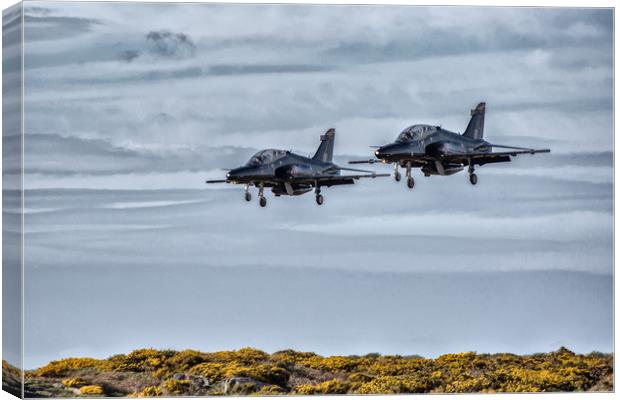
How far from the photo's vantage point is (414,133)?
52375 mm

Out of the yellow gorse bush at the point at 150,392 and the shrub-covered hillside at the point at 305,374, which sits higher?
the shrub-covered hillside at the point at 305,374

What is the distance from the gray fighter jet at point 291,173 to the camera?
5181cm

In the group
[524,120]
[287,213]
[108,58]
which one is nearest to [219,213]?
[287,213]

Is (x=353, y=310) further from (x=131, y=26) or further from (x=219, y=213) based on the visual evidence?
(x=131, y=26)

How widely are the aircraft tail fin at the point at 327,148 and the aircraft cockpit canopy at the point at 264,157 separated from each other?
108 centimetres

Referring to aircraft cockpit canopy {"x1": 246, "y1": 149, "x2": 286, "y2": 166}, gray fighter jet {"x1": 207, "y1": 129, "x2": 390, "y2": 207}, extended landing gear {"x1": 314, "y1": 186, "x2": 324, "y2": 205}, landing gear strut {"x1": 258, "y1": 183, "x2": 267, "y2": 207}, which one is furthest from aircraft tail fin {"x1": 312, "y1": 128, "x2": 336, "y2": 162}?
landing gear strut {"x1": 258, "y1": 183, "x2": 267, "y2": 207}

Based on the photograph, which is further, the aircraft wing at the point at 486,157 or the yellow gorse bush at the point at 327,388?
the aircraft wing at the point at 486,157

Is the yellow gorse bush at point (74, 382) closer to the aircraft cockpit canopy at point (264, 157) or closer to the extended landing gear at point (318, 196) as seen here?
the aircraft cockpit canopy at point (264, 157)

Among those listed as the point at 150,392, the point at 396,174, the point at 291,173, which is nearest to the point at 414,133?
the point at 396,174

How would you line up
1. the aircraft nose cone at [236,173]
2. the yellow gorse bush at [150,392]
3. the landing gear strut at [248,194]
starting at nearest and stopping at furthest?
the yellow gorse bush at [150,392]
the aircraft nose cone at [236,173]
the landing gear strut at [248,194]

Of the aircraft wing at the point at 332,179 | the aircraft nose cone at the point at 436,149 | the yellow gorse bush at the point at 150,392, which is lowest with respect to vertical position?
the yellow gorse bush at the point at 150,392

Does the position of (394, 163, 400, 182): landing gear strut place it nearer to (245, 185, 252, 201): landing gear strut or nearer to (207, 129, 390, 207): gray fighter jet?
(207, 129, 390, 207): gray fighter jet

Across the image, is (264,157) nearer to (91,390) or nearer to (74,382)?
(91,390)

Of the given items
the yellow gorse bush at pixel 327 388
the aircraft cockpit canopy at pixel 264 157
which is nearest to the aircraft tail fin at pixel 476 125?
the aircraft cockpit canopy at pixel 264 157
